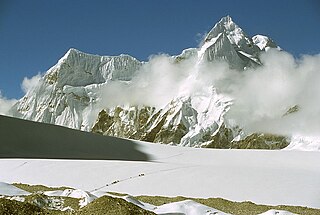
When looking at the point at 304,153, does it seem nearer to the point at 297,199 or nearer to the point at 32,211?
the point at 297,199

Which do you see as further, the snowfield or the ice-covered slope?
the ice-covered slope

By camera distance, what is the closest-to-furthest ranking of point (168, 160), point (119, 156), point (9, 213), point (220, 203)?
1. point (9, 213)
2. point (220, 203)
3. point (168, 160)
4. point (119, 156)

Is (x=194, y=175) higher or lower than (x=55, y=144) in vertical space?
lower

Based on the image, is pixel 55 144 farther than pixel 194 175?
Yes

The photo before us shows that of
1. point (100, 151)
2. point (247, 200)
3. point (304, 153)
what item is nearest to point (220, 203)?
point (247, 200)

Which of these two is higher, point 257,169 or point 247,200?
point 257,169

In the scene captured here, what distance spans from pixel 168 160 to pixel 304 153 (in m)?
9.37

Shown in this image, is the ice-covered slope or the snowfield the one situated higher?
the ice-covered slope

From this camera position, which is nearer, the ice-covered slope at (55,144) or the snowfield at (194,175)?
the snowfield at (194,175)

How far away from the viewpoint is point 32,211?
12.7 m

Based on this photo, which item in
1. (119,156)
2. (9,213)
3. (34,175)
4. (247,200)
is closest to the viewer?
(9,213)

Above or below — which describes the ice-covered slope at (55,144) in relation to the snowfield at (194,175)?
above

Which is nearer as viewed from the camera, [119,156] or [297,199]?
[297,199]

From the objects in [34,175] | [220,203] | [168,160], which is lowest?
[220,203]
